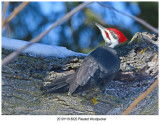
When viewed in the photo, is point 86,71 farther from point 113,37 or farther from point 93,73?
point 113,37

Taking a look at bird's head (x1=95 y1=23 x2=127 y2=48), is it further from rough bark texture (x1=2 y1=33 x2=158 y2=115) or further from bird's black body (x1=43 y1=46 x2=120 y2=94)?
bird's black body (x1=43 y1=46 x2=120 y2=94)

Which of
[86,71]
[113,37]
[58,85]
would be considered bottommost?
[58,85]

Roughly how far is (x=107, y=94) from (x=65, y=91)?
0.29 metres

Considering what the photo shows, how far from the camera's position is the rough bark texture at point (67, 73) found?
135cm

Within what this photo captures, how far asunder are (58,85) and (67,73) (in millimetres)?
120

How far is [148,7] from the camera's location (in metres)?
2.88

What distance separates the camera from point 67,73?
56.9 inches

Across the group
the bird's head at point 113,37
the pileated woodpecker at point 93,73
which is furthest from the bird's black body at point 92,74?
the bird's head at point 113,37

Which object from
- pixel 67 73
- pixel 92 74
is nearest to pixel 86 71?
pixel 92 74

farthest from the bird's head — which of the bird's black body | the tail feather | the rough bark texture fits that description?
the tail feather

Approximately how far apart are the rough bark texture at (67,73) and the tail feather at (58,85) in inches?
1.4

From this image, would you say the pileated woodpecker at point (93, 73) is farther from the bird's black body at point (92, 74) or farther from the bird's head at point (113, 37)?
the bird's head at point (113, 37)

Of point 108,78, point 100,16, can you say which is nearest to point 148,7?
point 100,16

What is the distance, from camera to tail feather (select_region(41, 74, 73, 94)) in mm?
1356
